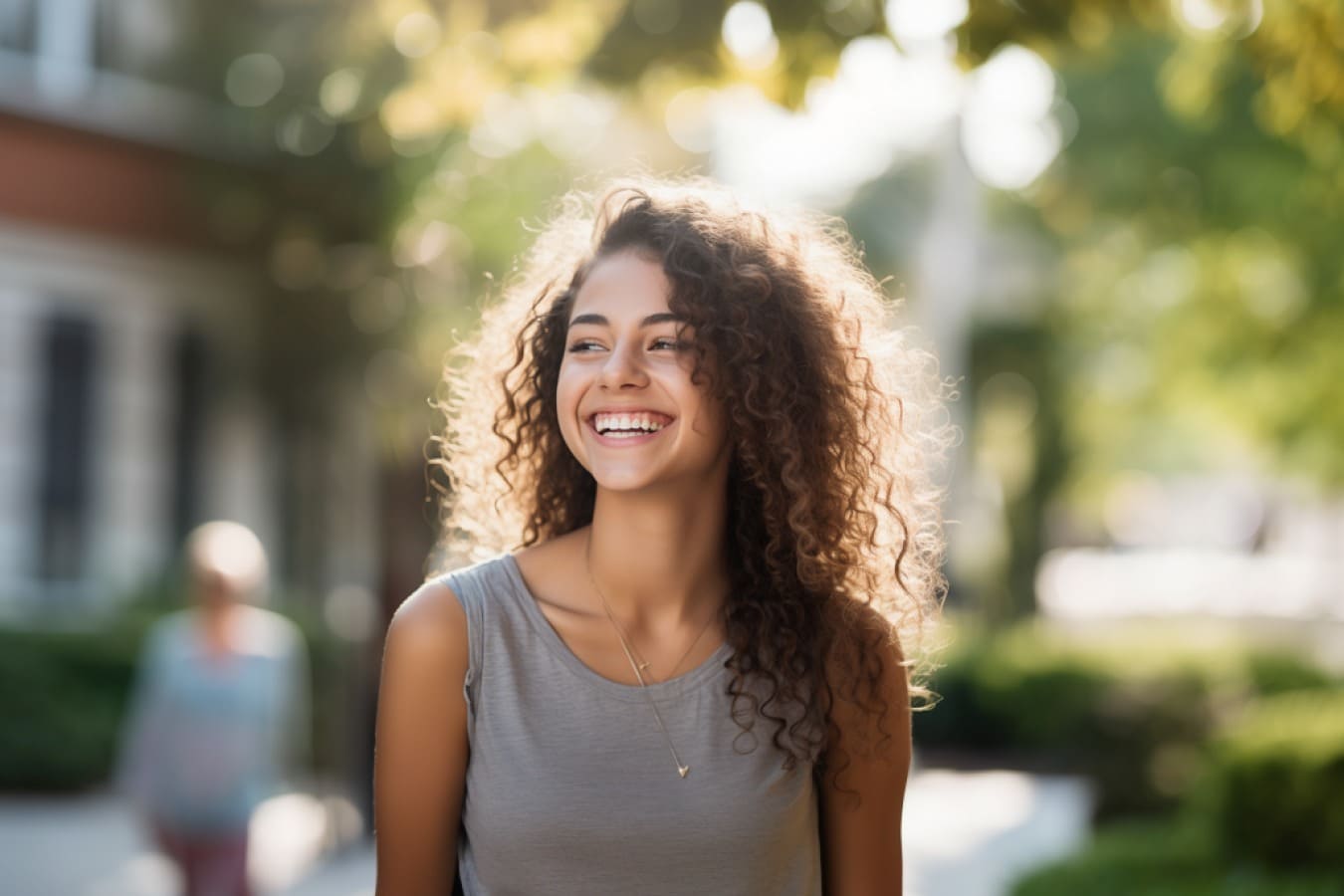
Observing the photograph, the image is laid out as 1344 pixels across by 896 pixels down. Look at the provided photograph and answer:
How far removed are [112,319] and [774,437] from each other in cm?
1417

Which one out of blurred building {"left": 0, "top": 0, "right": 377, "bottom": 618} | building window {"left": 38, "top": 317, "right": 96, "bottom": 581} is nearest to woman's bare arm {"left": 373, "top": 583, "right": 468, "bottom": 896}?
blurred building {"left": 0, "top": 0, "right": 377, "bottom": 618}


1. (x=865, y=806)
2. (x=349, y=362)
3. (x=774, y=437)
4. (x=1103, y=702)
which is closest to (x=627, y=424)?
(x=774, y=437)

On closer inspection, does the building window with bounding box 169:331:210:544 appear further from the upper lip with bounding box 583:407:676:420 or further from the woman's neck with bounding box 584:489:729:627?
the upper lip with bounding box 583:407:676:420

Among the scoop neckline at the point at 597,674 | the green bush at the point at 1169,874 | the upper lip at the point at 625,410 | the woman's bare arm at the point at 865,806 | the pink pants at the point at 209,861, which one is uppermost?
the upper lip at the point at 625,410

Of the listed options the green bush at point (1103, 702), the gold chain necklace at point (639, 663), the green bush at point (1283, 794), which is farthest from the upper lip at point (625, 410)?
the green bush at point (1103, 702)

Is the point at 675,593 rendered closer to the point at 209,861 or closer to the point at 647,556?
the point at 647,556

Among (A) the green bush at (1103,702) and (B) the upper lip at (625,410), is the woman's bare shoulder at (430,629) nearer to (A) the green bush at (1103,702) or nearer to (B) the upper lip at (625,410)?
(B) the upper lip at (625,410)

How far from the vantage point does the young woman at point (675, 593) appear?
10.5 feet

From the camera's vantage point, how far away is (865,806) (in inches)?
137

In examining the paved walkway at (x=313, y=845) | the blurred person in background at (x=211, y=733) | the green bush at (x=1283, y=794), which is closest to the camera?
the blurred person in background at (x=211, y=733)

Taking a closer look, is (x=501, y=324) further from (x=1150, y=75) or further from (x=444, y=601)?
(x=1150, y=75)

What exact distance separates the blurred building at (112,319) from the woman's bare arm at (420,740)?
12906mm

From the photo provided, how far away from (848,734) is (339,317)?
13.3m

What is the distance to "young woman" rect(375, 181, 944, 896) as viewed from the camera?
3213 mm
